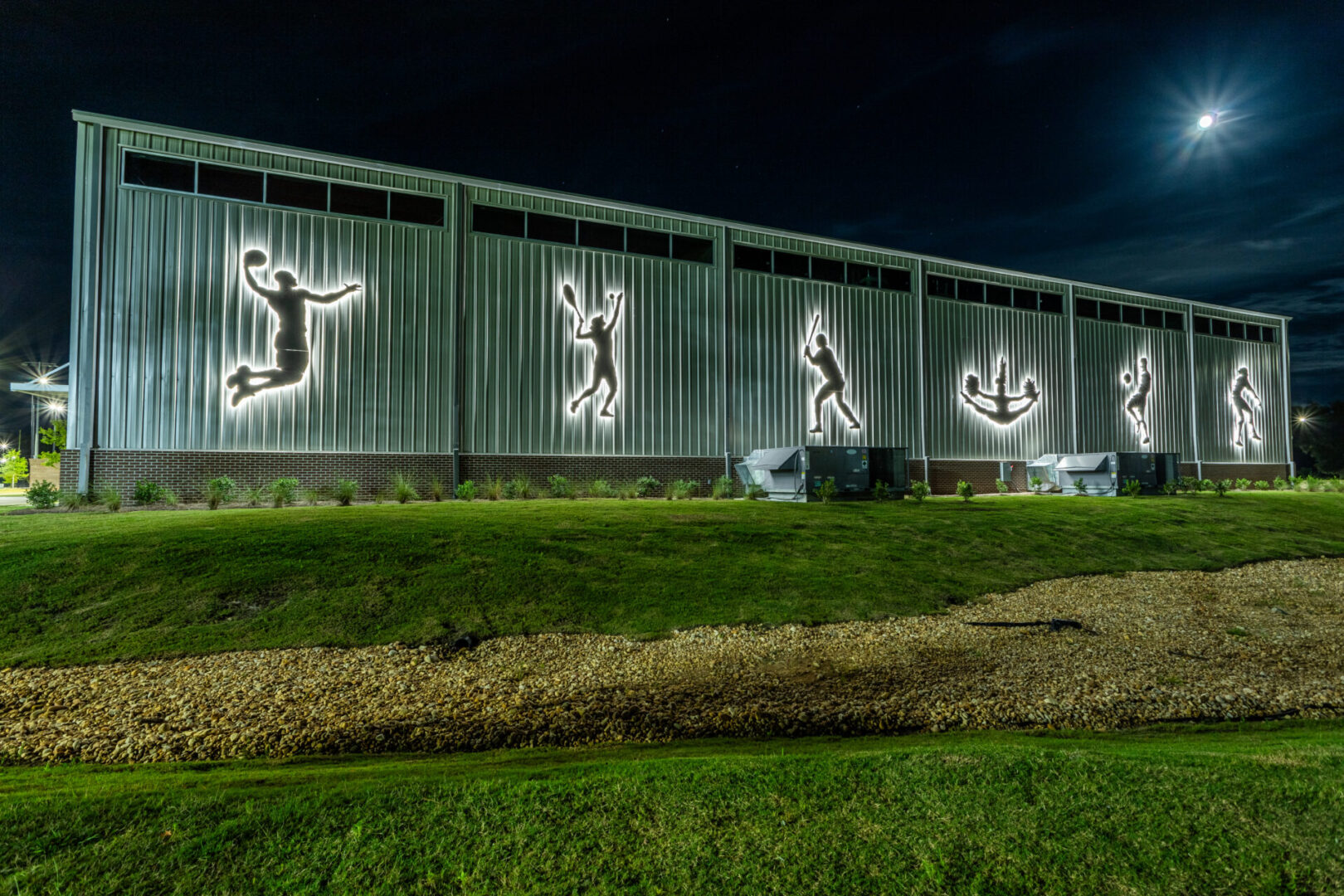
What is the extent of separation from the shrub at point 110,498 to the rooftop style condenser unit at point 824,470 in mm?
15829

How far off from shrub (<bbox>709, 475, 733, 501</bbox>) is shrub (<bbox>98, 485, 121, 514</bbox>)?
49.1 feet

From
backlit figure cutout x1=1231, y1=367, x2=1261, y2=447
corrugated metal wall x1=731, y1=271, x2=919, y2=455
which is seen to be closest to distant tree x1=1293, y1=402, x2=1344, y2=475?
backlit figure cutout x1=1231, y1=367, x2=1261, y2=447

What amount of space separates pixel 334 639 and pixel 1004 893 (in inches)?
259

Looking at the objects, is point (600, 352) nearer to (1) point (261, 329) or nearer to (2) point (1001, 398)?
(1) point (261, 329)

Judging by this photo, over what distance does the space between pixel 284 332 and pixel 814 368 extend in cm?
1696

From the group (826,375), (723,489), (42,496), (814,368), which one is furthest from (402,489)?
(826,375)

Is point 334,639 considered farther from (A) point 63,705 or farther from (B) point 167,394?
(B) point 167,394

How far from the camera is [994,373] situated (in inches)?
1089

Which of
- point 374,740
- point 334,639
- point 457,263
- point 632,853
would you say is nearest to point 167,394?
point 457,263

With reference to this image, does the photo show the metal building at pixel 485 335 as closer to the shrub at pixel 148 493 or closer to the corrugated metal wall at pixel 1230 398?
the shrub at pixel 148 493

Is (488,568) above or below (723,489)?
below

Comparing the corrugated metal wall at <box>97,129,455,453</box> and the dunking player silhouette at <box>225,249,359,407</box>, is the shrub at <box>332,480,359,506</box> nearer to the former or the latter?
the corrugated metal wall at <box>97,129,455,453</box>

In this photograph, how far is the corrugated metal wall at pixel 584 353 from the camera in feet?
63.8

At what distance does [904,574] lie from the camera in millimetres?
10258
